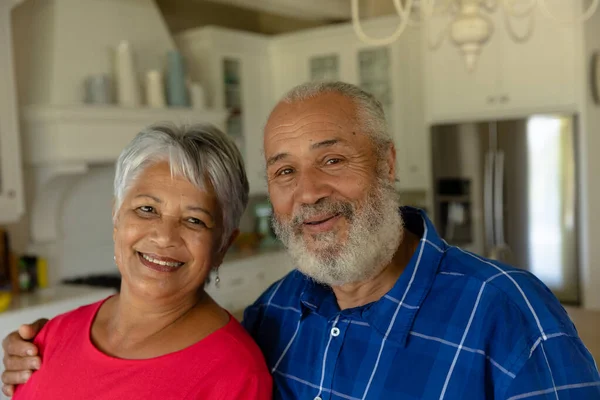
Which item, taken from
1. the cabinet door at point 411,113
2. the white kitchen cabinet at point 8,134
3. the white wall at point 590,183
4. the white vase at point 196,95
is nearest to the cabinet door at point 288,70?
the cabinet door at point 411,113

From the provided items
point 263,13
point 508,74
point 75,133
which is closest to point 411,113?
point 508,74

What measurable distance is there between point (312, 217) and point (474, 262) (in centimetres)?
33

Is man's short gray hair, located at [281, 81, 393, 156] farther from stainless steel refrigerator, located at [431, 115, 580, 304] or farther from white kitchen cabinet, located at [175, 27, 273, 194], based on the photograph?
white kitchen cabinet, located at [175, 27, 273, 194]

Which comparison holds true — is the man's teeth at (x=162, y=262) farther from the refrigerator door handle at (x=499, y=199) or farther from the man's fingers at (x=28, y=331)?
the refrigerator door handle at (x=499, y=199)

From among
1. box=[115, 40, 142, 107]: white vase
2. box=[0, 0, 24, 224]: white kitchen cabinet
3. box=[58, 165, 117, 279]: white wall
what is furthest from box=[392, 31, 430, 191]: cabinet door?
box=[0, 0, 24, 224]: white kitchen cabinet

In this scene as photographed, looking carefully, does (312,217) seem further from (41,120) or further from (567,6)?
(567,6)

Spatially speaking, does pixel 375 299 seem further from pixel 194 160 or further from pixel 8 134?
pixel 8 134

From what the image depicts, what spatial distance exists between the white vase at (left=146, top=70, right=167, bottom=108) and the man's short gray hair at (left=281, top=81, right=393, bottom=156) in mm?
2637

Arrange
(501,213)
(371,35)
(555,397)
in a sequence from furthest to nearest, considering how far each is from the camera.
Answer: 1. (371,35)
2. (501,213)
3. (555,397)

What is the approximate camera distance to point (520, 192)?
3.63m

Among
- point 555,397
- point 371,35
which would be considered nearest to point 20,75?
point 371,35

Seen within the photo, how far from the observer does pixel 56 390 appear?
1.34m

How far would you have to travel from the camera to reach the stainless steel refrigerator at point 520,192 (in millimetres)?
3525

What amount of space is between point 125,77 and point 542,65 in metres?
2.45
